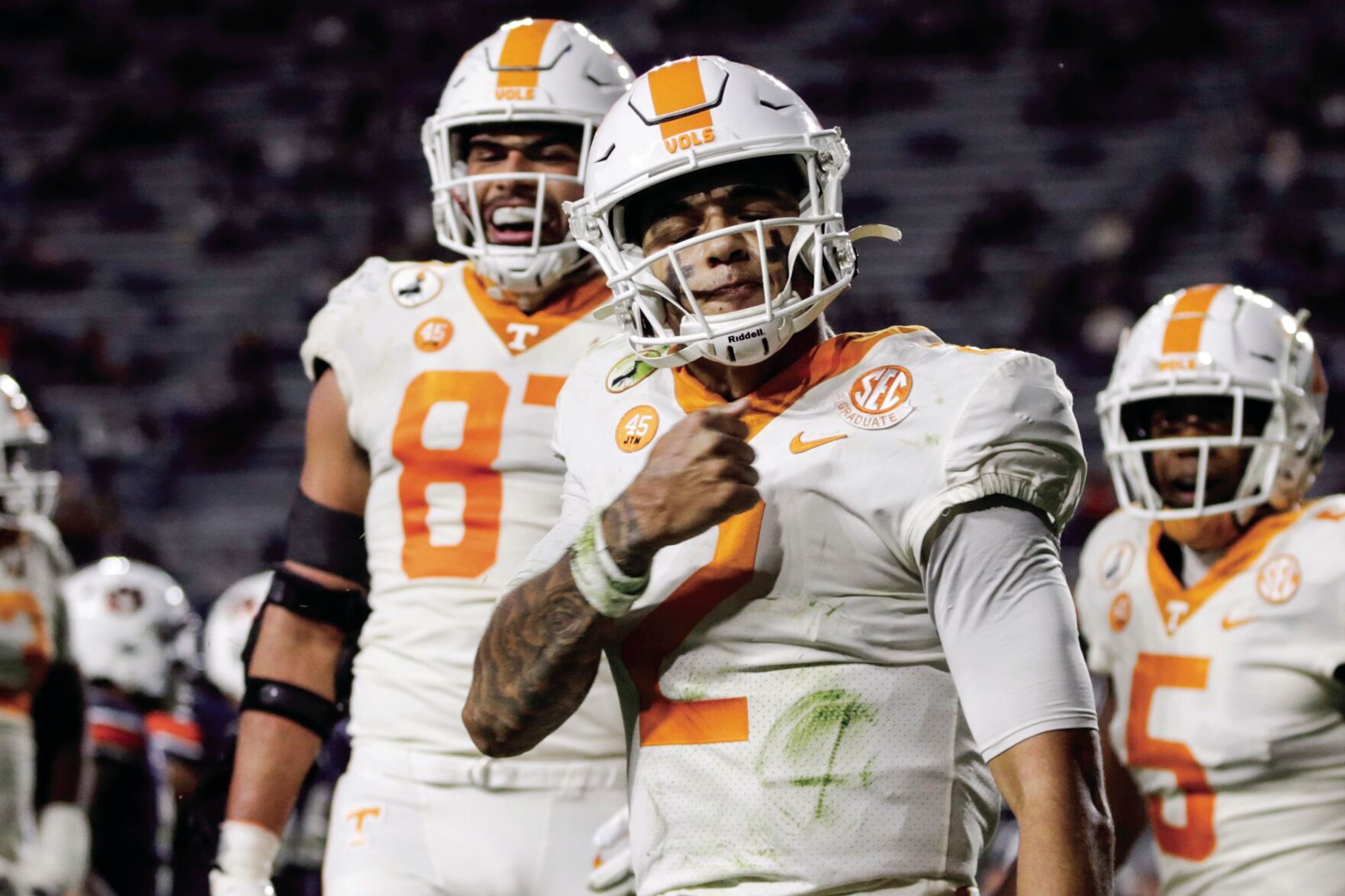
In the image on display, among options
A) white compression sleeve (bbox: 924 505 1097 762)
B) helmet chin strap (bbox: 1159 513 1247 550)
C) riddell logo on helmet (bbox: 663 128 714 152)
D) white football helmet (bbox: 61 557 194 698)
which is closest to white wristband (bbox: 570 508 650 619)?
white compression sleeve (bbox: 924 505 1097 762)

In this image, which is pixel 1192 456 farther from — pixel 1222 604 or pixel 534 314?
pixel 534 314

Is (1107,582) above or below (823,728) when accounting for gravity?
below

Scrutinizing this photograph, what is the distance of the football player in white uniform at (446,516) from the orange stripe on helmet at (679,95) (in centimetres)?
83

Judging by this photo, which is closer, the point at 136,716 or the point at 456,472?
the point at 456,472

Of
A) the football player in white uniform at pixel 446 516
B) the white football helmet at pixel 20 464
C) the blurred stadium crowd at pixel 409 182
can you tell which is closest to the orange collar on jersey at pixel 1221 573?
the football player in white uniform at pixel 446 516

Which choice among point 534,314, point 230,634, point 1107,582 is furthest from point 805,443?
point 230,634

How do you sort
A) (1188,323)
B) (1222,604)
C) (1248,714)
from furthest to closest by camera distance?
(1188,323) → (1222,604) → (1248,714)

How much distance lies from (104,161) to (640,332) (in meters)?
13.0

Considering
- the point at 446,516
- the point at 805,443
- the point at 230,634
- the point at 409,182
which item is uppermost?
the point at 409,182

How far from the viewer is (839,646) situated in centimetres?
196

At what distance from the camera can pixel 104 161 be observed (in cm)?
1419

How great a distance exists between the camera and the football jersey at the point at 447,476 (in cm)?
298

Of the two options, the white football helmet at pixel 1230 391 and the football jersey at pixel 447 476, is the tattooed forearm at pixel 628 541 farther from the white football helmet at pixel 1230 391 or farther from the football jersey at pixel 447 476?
the white football helmet at pixel 1230 391

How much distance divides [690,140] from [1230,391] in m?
1.91
